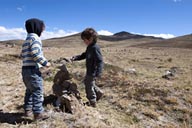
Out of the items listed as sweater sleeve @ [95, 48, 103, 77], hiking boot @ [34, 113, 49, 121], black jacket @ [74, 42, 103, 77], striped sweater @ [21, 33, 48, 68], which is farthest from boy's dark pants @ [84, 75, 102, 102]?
striped sweater @ [21, 33, 48, 68]

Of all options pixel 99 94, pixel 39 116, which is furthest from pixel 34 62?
pixel 99 94

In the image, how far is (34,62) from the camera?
680cm

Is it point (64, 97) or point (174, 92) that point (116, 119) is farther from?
point (174, 92)

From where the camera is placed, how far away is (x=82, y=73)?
1345cm

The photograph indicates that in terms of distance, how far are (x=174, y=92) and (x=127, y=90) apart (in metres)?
1.61

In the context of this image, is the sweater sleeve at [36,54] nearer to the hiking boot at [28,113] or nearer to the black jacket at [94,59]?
the hiking boot at [28,113]

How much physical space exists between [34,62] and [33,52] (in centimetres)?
30

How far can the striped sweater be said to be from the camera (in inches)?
260

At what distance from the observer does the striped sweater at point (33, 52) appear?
661 cm

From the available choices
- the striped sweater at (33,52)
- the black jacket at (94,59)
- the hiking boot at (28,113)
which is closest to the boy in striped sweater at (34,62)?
the striped sweater at (33,52)

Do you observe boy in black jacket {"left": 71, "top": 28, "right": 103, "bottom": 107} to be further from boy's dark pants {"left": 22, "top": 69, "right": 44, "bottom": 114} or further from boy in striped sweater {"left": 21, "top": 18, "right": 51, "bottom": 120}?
boy's dark pants {"left": 22, "top": 69, "right": 44, "bottom": 114}

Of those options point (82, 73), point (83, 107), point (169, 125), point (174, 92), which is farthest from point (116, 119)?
point (82, 73)

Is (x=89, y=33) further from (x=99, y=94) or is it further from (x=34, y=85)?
(x=99, y=94)

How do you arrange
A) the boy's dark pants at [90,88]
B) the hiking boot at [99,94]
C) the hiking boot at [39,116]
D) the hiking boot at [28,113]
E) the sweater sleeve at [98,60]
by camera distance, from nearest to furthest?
the hiking boot at [39,116], the hiking boot at [28,113], the sweater sleeve at [98,60], the boy's dark pants at [90,88], the hiking boot at [99,94]
